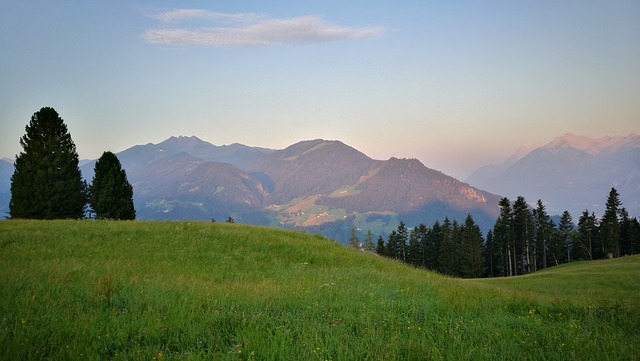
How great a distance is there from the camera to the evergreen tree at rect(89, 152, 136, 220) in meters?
42.2

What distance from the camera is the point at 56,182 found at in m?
39.0

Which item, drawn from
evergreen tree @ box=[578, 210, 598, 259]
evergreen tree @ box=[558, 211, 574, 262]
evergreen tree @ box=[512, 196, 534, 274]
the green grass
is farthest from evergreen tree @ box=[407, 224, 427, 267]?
the green grass

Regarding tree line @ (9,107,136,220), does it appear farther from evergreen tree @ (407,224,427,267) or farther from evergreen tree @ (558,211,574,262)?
evergreen tree @ (558,211,574,262)

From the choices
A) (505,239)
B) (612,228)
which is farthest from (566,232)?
(505,239)

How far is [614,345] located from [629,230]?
93657 millimetres

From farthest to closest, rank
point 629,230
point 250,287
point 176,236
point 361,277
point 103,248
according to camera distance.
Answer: point 629,230 < point 176,236 < point 103,248 < point 361,277 < point 250,287

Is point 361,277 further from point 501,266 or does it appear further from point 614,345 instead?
point 501,266

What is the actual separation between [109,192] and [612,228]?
86830 millimetres

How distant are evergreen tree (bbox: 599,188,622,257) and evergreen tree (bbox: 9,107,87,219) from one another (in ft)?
290

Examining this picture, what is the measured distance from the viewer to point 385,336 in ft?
20.7

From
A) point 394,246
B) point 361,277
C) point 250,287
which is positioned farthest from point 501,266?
point 250,287

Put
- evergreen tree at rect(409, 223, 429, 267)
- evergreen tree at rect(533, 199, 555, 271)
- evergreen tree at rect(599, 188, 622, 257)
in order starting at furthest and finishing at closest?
1. evergreen tree at rect(409, 223, 429, 267)
2. evergreen tree at rect(533, 199, 555, 271)
3. evergreen tree at rect(599, 188, 622, 257)

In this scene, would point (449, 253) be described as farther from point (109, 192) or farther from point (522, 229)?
point (109, 192)

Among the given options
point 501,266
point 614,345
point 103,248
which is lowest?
point 501,266
